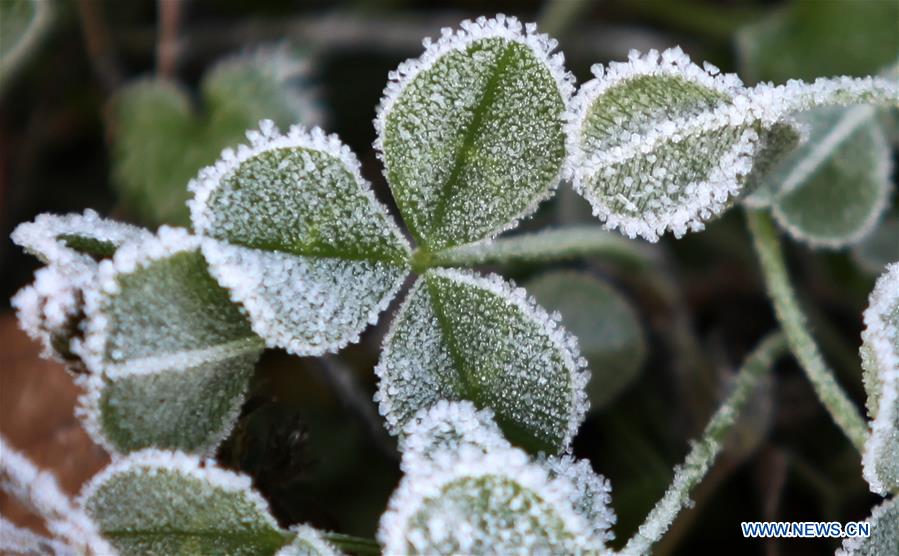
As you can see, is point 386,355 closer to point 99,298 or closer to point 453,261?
point 453,261

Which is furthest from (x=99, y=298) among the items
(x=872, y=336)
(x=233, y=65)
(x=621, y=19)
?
(x=621, y=19)

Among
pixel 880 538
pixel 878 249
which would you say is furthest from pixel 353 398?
pixel 878 249

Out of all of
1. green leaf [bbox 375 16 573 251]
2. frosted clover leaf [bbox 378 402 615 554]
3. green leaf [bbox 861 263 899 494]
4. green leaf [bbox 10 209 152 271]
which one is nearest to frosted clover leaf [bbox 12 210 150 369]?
green leaf [bbox 10 209 152 271]

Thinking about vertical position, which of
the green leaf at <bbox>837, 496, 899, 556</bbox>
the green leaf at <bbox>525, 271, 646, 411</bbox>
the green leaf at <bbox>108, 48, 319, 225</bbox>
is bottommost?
the green leaf at <bbox>837, 496, 899, 556</bbox>

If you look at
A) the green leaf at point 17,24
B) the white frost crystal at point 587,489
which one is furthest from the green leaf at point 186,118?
the white frost crystal at point 587,489

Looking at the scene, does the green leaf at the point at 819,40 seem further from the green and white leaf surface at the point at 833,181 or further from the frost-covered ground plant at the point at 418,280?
the frost-covered ground plant at the point at 418,280

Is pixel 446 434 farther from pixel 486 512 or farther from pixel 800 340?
pixel 800 340

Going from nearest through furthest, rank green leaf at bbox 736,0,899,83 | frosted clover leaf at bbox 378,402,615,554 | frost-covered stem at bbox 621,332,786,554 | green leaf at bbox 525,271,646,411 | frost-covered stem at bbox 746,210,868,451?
frosted clover leaf at bbox 378,402,615,554 < frost-covered stem at bbox 621,332,786,554 < frost-covered stem at bbox 746,210,868,451 < green leaf at bbox 525,271,646,411 < green leaf at bbox 736,0,899,83

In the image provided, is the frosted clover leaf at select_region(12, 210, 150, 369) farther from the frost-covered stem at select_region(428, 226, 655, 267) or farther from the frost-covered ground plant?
the frost-covered stem at select_region(428, 226, 655, 267)

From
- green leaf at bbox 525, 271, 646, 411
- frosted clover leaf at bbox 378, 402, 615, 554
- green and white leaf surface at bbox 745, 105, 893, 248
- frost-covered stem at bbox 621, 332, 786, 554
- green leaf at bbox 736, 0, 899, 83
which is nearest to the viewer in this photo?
frosted clover leaf at bbox 378, 402, 615, 554
